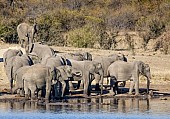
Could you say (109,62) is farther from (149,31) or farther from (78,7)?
(78,7)

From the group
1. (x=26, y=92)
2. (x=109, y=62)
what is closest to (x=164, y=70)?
(x=109, y=62)

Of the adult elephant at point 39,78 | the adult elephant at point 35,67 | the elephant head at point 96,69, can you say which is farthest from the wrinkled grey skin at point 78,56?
the adult elephant at point 39,78

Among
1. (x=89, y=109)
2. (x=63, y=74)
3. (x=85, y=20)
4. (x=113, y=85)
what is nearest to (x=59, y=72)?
(x=63, y=74)

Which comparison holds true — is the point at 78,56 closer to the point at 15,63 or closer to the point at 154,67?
the point at 15,63

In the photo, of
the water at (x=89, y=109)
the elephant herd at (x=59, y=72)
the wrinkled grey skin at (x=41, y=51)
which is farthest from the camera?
the wrinkled grey skin at (x=41, y=51)

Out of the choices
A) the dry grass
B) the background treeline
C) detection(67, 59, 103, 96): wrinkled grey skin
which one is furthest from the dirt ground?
detection(67, 59, 103, 96): wrinkled grey skin

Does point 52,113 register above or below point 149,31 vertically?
below

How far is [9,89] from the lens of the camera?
84.4 ft

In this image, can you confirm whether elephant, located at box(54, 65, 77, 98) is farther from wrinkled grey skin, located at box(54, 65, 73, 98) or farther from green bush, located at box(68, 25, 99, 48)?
green bush, located at box(68, 25, 99, 48)

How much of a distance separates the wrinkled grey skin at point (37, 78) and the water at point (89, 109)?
540 millimetres

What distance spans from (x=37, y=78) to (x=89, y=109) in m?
1.92

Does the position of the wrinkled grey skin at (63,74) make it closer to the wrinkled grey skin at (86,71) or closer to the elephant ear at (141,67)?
the wrinkled grey skin at (86,71)

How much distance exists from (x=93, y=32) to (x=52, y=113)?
19024mm

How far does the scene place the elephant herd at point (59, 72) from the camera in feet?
74.6
